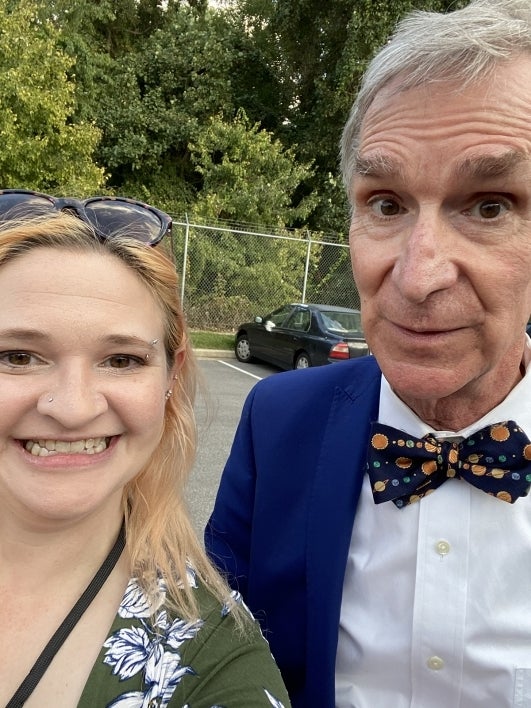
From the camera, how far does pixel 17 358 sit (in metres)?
1.21

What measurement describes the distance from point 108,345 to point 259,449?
0.51 metres

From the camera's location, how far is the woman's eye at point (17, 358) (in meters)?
1.21

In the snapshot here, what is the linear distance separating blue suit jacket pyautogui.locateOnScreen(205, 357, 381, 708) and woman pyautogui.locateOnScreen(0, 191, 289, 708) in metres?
0.17

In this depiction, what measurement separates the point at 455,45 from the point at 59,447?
111cm

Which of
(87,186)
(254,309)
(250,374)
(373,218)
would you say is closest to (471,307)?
(373,218)

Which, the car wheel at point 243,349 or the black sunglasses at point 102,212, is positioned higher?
the car wheel at point 243,349

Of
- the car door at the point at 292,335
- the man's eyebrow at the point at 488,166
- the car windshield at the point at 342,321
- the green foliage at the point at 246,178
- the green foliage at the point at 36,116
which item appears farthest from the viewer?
the green foliage at the point at 246,178

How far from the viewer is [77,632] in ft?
4.11

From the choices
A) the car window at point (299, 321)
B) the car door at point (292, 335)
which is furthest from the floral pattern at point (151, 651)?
the car window at point (299, 321)

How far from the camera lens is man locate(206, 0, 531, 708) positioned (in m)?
1.09

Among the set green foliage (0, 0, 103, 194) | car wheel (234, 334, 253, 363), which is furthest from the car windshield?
green foliage (0, 0, 103, 194)

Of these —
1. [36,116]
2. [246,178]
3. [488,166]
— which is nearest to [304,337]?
[246,178]

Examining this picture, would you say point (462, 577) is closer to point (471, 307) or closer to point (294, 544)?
point (294, 544)

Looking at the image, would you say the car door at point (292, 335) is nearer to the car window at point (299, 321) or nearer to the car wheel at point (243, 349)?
the car window at point (299, 321)
